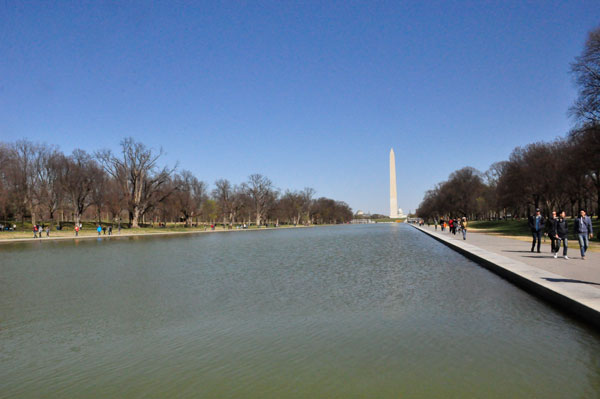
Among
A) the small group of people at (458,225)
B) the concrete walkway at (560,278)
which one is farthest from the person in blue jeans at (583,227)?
the small group of people at (458,225)

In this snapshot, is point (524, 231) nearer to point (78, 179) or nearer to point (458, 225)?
point (458, 225)

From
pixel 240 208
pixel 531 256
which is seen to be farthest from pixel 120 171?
pixel 531 256

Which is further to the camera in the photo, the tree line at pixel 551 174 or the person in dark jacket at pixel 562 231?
the tree line at pixel 551 174

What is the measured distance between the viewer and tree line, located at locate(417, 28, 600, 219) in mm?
30125

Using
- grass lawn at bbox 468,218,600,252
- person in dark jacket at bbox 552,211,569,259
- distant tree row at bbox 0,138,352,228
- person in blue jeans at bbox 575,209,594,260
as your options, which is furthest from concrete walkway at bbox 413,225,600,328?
distant tree row at bbox 0,138,352,228

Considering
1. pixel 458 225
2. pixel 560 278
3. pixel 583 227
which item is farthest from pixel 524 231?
pixel 560 278

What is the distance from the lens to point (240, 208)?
9988cm

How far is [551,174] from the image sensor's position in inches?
1949

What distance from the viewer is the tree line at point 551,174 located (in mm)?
30125

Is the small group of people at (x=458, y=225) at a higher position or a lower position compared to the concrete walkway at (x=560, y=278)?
higher

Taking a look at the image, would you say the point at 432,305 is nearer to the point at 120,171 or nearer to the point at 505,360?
the point at 505,360

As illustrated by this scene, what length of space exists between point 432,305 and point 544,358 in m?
3.61

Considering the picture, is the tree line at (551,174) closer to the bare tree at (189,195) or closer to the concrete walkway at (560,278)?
the concrete walkway at (560,278)

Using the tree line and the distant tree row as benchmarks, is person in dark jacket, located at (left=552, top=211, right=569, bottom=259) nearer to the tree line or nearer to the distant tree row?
the tree line
